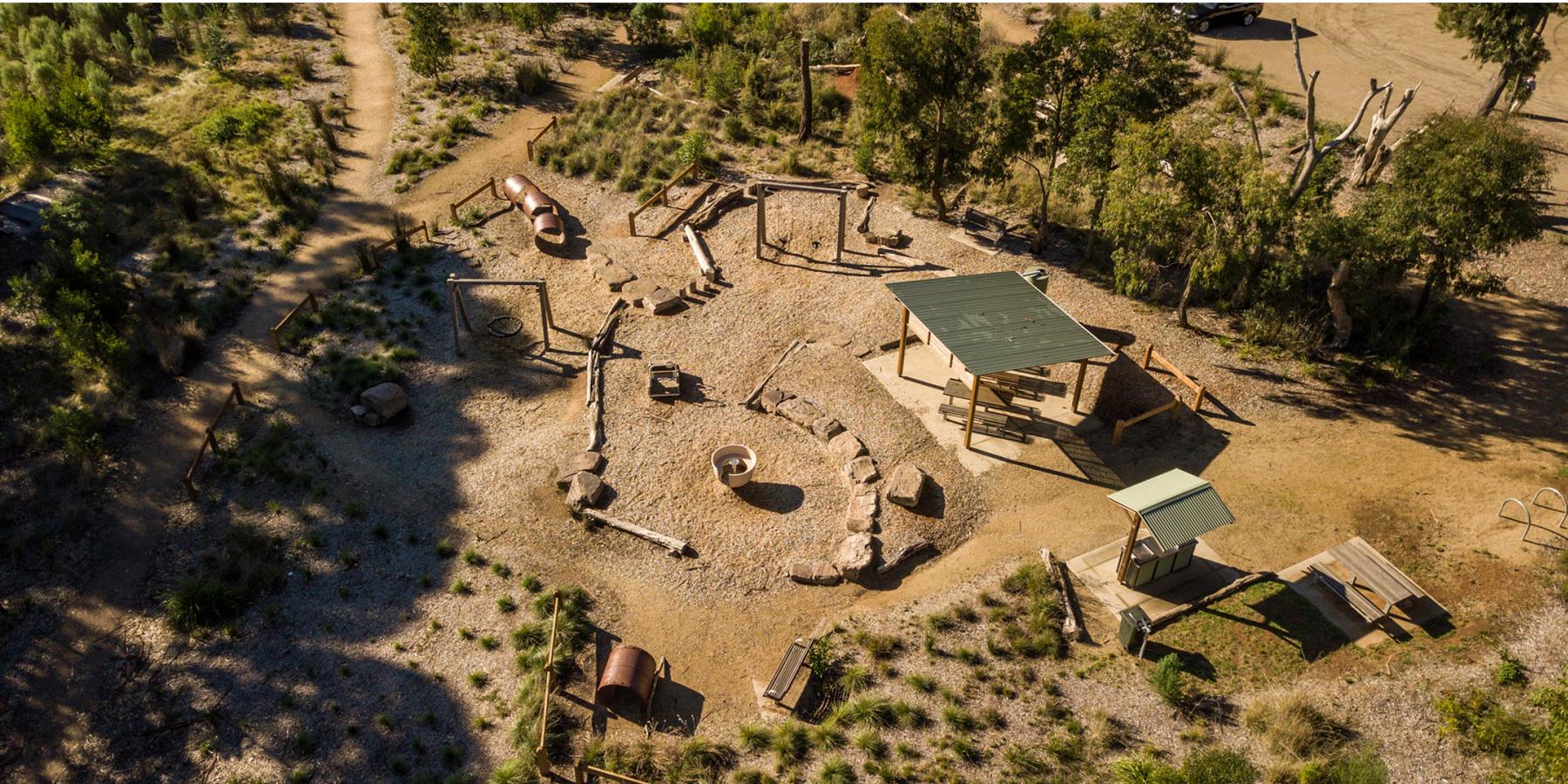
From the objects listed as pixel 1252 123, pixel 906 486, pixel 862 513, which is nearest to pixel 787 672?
pixel 862 513

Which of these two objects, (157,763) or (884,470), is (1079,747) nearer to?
(884,470)

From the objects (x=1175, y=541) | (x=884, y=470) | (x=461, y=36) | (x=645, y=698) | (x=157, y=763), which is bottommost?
(x=157, y=763)

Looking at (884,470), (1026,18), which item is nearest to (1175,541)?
(884,470)

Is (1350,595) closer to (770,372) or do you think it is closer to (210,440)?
(770,372)

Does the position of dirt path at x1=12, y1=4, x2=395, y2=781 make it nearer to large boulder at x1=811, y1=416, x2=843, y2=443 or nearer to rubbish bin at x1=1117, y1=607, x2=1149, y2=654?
large boulder at x1=811, y1=416, x2=843, y2=443

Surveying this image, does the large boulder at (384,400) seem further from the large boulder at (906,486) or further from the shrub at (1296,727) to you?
the shrub at (1296,727)

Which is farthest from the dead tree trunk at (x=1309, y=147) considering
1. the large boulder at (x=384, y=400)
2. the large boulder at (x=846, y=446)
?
the large boulder at (x=384, y=400)

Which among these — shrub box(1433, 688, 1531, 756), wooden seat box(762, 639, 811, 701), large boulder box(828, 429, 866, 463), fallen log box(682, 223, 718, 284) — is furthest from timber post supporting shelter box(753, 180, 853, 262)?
shrub box(1433, 688, 1531, 756)
